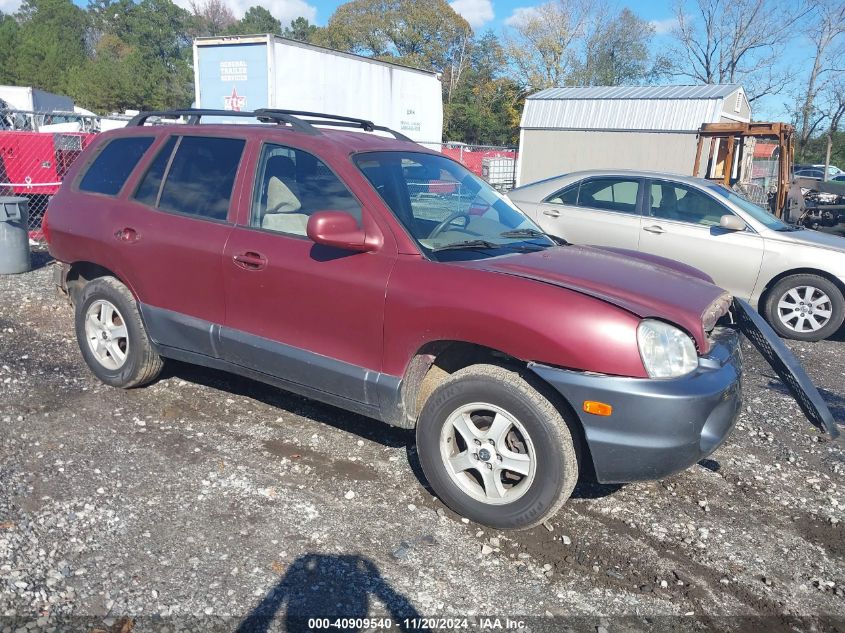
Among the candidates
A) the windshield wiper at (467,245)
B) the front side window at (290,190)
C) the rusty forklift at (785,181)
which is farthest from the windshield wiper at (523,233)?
the rusty forklift at (785,181)

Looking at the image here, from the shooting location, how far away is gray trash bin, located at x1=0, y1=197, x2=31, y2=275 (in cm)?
809

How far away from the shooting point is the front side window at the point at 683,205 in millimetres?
7289

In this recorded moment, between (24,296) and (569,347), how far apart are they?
6496 mm

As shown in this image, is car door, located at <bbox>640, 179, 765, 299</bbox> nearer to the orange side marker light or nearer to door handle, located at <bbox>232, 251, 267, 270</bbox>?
the orange side marker light

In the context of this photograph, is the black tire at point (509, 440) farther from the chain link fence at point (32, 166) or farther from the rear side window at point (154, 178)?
the chain link fence at point (32, 166)

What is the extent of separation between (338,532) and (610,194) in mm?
5699

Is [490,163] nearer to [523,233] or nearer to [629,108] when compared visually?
[629,108]

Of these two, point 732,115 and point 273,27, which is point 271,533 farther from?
point 273,27

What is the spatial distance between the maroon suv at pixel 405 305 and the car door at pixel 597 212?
3502 mm

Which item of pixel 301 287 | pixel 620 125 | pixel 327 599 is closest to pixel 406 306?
pixel 301 287

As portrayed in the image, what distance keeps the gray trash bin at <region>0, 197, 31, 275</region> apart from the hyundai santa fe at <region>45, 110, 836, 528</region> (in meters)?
3.89

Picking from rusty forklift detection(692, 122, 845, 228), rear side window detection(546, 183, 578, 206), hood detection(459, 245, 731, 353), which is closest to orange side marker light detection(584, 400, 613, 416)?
hood detection(459, 245, 731, 353)

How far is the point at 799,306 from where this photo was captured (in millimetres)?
7062

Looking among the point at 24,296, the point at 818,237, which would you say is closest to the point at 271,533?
the point at 24,296
